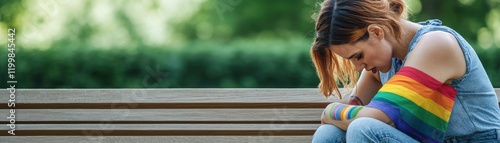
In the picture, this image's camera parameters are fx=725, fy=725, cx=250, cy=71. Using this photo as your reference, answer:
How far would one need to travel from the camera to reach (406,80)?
81.1 inches

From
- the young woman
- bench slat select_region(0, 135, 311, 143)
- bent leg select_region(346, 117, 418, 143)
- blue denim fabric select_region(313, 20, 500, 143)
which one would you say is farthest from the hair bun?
bench slat select_region(0, 135, 311, 143)

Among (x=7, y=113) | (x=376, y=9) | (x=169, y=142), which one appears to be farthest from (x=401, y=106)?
(x=7, y=113)

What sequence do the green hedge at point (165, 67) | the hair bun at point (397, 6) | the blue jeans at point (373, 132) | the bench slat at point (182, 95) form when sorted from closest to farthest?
1. the blue jeans at point (373, 132)
2. the hair bun at point (397, 6)
3. the bench slat at point (182, 95)
4. the green hedge at point (165, 67)

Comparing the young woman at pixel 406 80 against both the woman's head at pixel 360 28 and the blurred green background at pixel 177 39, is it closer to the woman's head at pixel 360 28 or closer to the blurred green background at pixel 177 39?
the woman's head at pixel 360 28

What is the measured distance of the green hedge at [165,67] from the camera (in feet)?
13.1

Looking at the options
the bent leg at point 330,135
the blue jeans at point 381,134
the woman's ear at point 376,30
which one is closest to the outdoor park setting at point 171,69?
the woman's ear at point 376,30

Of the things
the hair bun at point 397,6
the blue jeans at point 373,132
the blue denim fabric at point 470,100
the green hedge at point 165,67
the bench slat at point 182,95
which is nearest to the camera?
the blue jeans at point 373,132

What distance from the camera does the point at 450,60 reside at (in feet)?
6.79

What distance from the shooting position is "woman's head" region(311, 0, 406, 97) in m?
2.17

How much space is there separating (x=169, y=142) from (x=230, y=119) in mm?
264

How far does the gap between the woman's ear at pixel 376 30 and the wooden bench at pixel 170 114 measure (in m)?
0.76

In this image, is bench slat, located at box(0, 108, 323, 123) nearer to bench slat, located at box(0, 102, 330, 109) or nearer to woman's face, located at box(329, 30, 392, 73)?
bench slat, located at box(0, 102, 330, 109)

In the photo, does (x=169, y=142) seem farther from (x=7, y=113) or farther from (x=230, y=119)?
(x=7, y=113)

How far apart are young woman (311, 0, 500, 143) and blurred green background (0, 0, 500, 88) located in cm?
27
